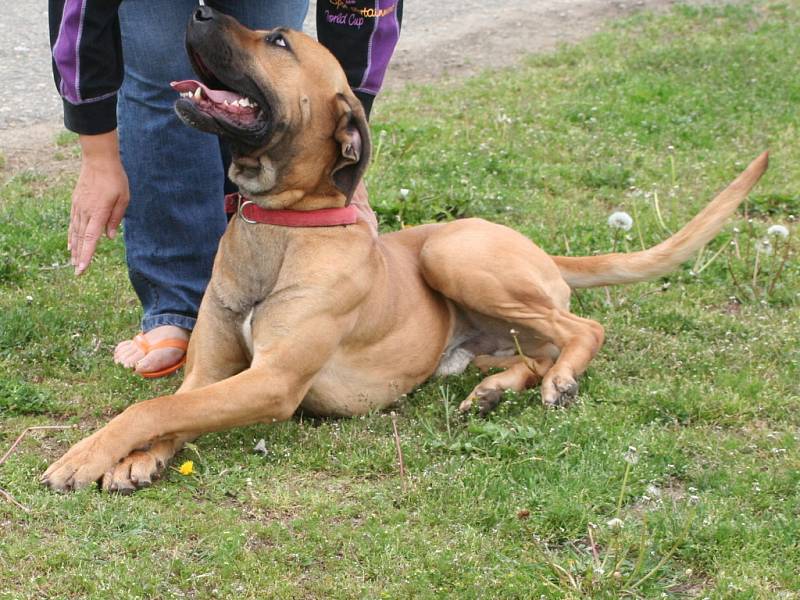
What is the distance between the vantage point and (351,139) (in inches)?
171

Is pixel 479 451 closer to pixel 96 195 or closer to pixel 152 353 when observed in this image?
pixel 152 353

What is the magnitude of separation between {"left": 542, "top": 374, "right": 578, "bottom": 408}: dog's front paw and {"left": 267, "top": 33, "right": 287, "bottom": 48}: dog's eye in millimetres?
1711

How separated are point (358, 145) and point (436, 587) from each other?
1.68 meters

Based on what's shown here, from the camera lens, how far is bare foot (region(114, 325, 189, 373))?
4996 mm

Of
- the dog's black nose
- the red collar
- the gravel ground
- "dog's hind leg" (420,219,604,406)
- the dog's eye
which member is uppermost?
the dog's black nose

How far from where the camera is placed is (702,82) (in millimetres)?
9508

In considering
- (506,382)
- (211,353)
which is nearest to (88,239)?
(211,353)

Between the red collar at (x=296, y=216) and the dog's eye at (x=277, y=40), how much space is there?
0.59 metres

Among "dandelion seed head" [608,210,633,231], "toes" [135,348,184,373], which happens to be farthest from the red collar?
"dandelion seed head" [608,210,633,231]

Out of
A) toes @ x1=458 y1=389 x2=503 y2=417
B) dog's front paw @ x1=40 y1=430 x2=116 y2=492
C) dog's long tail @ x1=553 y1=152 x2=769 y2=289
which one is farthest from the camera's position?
dog's long tail @ x1=553 y1=152 x2=769 y2=289

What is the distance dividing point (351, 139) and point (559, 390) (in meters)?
1.34

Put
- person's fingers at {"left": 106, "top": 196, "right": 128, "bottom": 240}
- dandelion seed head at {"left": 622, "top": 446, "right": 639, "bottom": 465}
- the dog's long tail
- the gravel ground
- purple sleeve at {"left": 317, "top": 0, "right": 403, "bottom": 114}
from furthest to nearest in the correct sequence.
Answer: the gravel ground, the dog's long tail, purple sleeve at {"left": 317, "top": 0, "right": 403, "bottom": 114}, person's fingers at {"left": 106, "top": 196, "right": 128, "bottom": 240}, dandelion seed head at {"left": 622, "top": 446, "right": 639, "bottom": 465}

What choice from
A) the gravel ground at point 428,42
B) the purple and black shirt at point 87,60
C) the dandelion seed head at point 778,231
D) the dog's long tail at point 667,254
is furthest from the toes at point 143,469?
the gravel ground at point 428,42

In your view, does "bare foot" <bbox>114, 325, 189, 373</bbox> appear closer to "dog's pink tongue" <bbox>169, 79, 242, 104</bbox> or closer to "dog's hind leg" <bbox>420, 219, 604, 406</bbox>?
"dog's hind leg" <bbox>420, 219, 604, 406</bbox>
